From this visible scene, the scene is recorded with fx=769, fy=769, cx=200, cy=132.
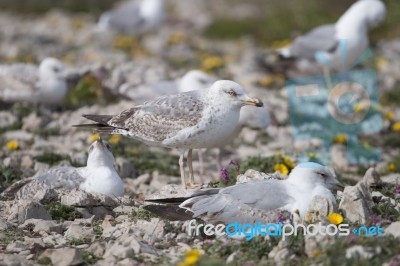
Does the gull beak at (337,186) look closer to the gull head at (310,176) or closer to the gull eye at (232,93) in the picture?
the gull head at (310,176)

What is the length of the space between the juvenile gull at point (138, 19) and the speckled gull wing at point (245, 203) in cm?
1101

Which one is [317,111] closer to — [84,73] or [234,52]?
[84,73]

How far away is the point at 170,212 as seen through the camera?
6.10 m

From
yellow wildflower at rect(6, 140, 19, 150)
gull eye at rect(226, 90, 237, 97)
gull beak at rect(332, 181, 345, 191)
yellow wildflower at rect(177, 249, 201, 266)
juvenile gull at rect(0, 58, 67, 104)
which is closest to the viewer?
yellow wildflower at rect(177, 249, 201, 266)

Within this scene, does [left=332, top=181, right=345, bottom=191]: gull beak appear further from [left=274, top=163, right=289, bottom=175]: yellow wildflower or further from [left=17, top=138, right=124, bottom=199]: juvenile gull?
[left=17, top=138, right=124, bottom=199]: juvenile gull

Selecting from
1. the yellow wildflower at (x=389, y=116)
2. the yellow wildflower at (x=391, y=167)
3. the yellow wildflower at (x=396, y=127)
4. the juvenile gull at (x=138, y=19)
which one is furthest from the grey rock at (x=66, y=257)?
the juvenile gull at (x=138, y=19)

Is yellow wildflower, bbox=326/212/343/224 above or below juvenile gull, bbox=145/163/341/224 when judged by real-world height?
below

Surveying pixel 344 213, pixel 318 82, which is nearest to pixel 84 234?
pixel 344 213

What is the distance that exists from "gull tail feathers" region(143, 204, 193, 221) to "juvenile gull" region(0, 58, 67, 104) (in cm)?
509

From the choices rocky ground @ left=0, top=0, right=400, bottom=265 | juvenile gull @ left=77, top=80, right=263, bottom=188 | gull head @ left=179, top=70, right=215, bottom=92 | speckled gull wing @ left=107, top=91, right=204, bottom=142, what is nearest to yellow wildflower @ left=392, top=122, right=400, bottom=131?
rocky ground @ left=0, top=0, right=400, bottom=265

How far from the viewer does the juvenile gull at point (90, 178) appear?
23.3 ft

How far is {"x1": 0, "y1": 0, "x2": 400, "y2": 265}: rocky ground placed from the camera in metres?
5.37

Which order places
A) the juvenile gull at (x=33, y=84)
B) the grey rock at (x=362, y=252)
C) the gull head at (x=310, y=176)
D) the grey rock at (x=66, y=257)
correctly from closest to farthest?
the grey rock at (x=362, y=252) → the grey rock at (x=66, y=257) → the gull head at (x=310, y=176) → the juvenile gull at (x=33, y=84)

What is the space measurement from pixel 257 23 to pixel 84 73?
10.2 metres
